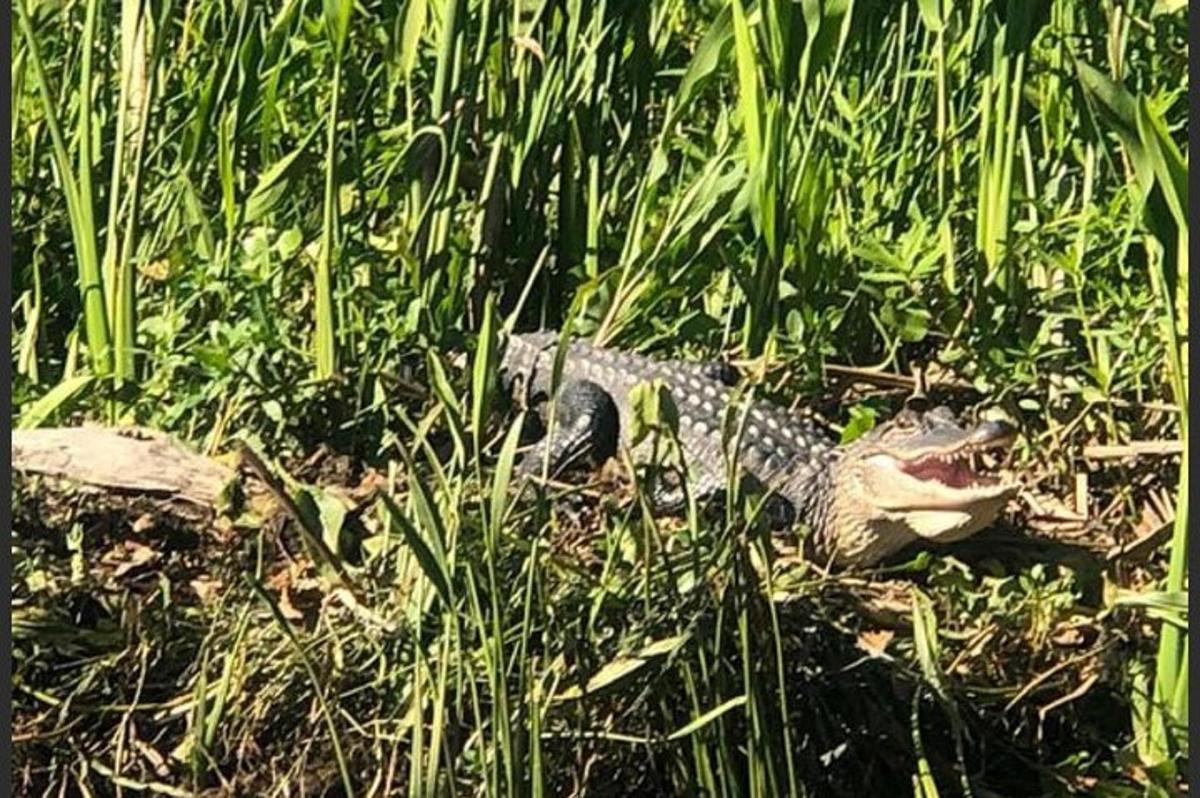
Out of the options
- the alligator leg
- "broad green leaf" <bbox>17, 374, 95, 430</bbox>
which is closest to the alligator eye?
the alligator leg

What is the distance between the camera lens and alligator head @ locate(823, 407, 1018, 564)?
2873 millimetres

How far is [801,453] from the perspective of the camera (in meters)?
A: 3.16

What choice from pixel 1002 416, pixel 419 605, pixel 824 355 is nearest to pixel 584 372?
pixel 824 355

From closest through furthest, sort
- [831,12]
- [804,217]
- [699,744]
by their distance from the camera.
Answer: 1. [699,744]
2. [831,12]
3. [804,217]

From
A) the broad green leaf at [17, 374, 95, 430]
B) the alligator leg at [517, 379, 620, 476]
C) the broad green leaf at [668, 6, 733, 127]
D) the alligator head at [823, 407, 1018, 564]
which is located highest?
the broad green leaf at [668, 6, 733, 127]

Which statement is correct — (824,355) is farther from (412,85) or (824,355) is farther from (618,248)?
(412,85)

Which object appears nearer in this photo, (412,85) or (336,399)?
(336,399)

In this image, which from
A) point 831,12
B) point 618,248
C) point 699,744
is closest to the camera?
point 699,744

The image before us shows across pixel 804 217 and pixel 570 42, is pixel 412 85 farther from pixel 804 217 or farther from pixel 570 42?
pixel 804 217

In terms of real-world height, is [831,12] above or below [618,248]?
above

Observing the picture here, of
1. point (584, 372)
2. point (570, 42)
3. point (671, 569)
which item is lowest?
point (584, 372)

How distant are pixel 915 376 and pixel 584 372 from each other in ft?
1.85

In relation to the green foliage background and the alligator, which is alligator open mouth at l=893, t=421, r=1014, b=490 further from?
the green foliage background

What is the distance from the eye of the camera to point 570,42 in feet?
10.6
